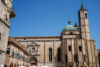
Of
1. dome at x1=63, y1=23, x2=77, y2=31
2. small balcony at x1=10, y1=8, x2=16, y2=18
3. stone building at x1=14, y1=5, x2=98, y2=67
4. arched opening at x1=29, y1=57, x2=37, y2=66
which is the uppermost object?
dome at x1=63, y1=23, x2=77, y2=31

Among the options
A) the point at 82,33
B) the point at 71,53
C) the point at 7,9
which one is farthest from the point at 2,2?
the point at 82,33

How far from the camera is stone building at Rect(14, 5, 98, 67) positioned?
41.3 meters

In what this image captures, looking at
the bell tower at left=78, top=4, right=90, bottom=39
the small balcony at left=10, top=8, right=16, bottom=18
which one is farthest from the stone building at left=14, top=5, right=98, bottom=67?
the small balcony at left=10, top=8, right=16, bottom=18

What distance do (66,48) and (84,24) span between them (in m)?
11.8

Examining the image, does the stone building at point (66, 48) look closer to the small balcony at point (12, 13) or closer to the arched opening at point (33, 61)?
the arched opening at point (33, 61)

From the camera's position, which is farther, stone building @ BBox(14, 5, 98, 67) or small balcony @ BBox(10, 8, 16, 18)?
stone building @ BBox(14, 5, 98, 67)

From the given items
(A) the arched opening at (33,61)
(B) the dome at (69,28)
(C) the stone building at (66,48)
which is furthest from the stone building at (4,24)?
(B) the dome at (69,28)

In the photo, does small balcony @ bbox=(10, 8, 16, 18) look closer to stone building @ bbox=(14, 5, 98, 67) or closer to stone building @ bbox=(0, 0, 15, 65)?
stone building @ bbox=(0, 0, 15, 65)

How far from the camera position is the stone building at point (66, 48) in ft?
136

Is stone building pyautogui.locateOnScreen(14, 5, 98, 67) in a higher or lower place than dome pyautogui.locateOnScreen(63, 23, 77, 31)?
lower

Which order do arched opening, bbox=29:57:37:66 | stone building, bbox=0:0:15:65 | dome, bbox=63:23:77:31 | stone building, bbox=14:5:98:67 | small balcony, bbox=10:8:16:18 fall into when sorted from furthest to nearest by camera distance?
1. dome, bbox=63:23:77:31
2. arched opening, bbox=29:57:37:66
3. stone building, bbox=14:5:98:67
4. small balcony, bbox=10:8:16:18
5. stone building, bbox=0:0:15:65

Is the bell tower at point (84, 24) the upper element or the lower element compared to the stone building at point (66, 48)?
upper

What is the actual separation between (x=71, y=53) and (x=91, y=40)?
8835 millimetres

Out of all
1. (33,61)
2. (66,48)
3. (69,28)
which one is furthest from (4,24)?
(69,28)
